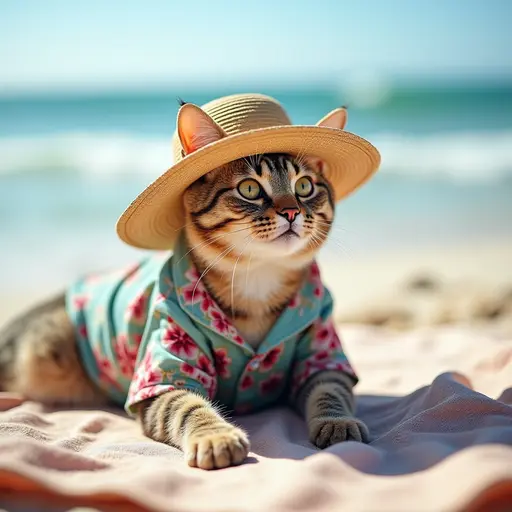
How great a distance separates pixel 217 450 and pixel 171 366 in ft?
1.23

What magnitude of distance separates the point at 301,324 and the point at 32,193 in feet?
18.4

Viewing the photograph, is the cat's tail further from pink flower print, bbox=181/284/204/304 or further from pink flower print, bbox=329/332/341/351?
pink flower print, bbox=329/332/341/351

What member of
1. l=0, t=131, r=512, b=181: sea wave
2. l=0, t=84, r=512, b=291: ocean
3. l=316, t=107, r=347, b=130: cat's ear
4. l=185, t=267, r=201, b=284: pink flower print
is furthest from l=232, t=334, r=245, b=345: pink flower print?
l=0, t=131, r=512, b=181: sea wave

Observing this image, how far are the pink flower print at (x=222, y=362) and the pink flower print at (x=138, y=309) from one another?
0.31 m

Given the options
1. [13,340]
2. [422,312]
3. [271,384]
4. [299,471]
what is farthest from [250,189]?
[422,312]

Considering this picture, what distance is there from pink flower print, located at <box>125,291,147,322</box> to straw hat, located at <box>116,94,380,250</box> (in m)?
0.17

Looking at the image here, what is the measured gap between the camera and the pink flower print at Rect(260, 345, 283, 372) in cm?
209

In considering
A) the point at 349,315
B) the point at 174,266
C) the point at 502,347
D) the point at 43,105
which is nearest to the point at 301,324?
the point at 174,266

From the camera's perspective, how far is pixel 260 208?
1953mm

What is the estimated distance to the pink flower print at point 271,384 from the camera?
7.12 feet

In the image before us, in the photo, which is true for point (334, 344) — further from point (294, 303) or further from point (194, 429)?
point (194, 429)

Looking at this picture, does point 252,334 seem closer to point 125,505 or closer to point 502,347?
point 125,505

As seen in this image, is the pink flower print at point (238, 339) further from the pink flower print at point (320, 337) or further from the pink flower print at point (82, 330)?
the pink flower print at point (82, 330)

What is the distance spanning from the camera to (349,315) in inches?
152
